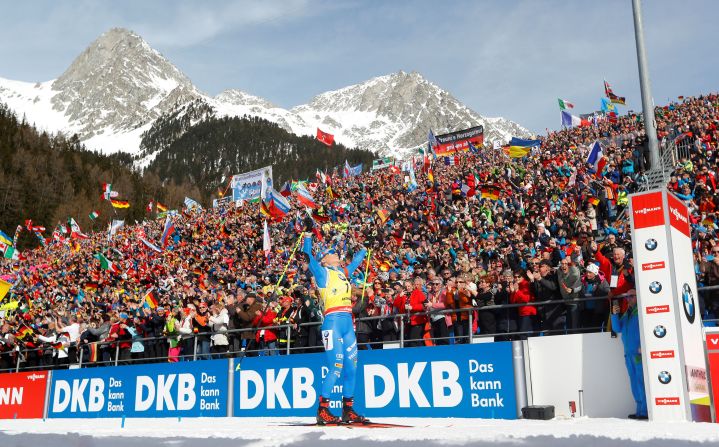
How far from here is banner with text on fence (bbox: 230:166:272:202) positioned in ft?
127

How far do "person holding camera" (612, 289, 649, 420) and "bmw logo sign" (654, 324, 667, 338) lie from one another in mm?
582

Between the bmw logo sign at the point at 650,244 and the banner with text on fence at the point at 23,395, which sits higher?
the bmw logo sign at the point at 650,244

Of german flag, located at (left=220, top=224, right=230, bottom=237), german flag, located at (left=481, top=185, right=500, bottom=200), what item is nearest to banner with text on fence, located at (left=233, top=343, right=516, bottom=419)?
german flag, located at (left=481, top=185, right=500, bottom=200)

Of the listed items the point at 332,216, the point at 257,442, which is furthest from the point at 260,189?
the point at 257,442

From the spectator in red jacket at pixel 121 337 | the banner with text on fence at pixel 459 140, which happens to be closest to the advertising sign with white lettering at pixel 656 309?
the spectator in red jacket at pixel 121 337

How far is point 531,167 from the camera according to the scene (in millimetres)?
24406

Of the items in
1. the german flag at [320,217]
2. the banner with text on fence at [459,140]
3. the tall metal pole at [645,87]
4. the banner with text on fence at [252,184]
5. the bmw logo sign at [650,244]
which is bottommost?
the bmw logo sign at [650,244]

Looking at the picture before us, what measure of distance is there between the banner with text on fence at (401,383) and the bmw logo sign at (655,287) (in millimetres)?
2519

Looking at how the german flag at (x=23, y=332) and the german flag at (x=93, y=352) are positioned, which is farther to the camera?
the german flag at (x=23, y=332)

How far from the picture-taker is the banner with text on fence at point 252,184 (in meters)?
38.8

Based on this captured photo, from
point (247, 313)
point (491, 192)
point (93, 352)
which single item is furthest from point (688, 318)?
point (491, 192)

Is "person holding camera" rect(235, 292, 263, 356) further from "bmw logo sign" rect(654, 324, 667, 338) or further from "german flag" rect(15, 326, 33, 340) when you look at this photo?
"german flag" rect(15, 326, 33, 340)

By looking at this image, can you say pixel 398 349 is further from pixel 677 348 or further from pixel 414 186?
pixel 414 186

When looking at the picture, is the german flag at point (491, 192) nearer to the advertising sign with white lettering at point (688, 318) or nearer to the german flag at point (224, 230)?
the advertising sign with white lettering at point (688, 318)
